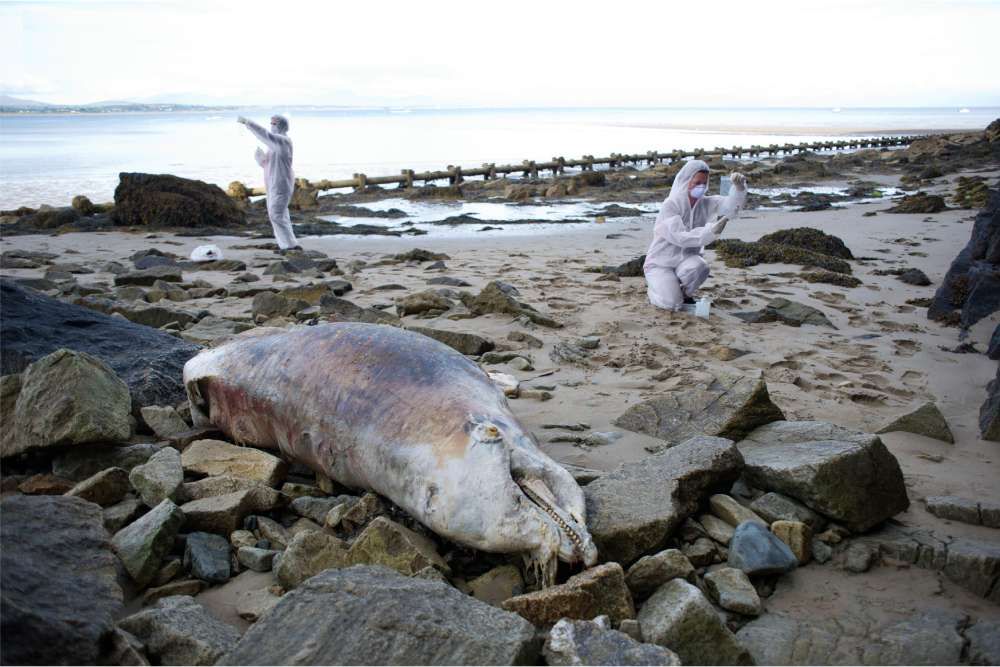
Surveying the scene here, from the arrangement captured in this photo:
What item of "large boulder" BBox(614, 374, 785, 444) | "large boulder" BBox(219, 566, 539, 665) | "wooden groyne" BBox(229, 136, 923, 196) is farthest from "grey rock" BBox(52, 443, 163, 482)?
"wooden groyne" BBox(229, 136, 923, 196)

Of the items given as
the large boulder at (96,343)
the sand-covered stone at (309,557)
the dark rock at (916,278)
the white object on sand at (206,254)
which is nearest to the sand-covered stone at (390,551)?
the sand-covered stone at (309,557)

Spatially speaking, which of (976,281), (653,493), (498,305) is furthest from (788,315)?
(653,493)

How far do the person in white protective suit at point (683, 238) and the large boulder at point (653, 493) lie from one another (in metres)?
4.05

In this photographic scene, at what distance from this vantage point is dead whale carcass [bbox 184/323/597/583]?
251 cm

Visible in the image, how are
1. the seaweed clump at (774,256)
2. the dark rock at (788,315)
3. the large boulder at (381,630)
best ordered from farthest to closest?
the seaweed clump at (774,256)
the dark rock at (788,315)
the large boulder at (381,630)

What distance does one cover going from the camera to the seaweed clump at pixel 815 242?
385 inches

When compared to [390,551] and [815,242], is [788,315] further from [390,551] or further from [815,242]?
[390,551]

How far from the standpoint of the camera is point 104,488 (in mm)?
2967

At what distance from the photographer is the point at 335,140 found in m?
49.2

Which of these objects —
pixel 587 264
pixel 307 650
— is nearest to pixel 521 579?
pixel 307 650

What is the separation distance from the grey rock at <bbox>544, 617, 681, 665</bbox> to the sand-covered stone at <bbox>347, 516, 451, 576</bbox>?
24.1 inches

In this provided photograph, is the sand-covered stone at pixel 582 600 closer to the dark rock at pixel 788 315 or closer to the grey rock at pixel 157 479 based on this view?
the grey rock at pixel 157 479

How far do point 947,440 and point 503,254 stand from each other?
7.78 metres

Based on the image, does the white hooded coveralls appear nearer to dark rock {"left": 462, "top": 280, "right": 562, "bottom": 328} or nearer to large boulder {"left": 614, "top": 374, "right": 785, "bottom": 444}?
dark rock {"left": 462, "top": 280, "right": 562, "bottom": 328}
